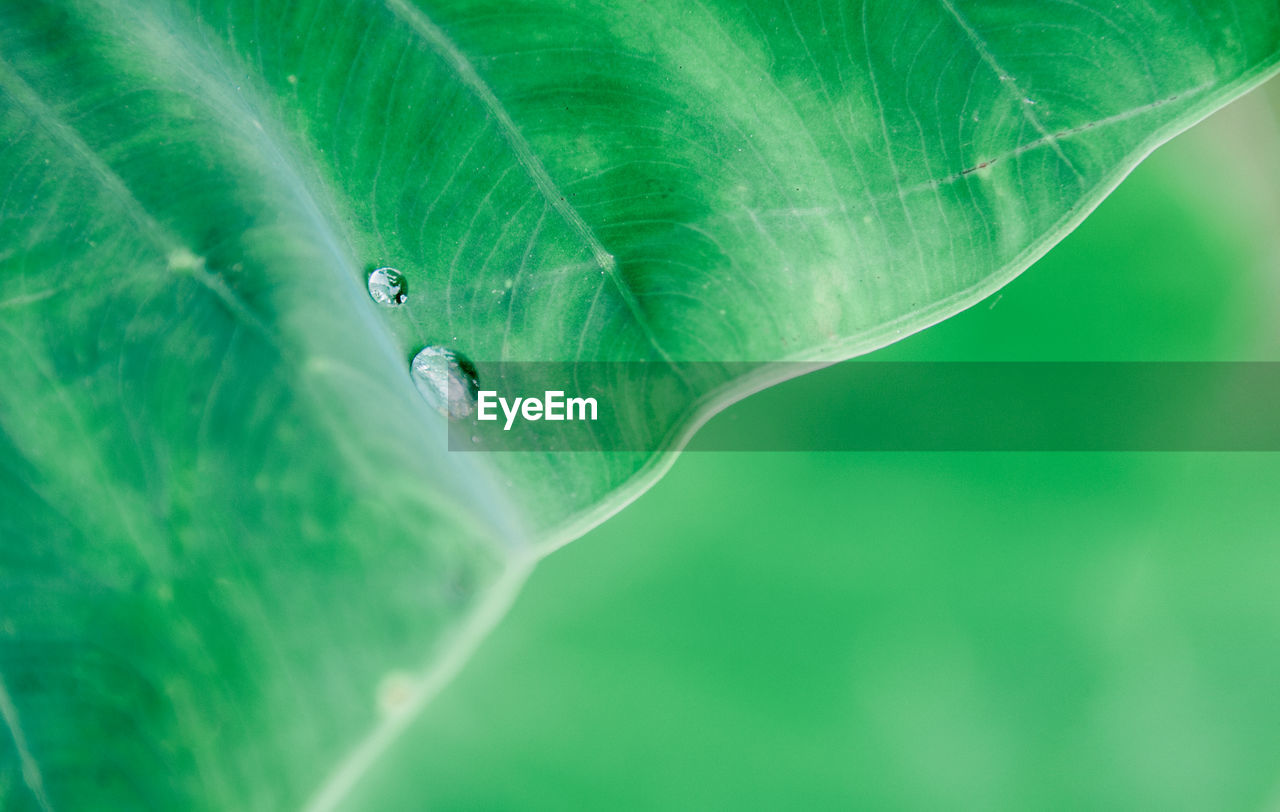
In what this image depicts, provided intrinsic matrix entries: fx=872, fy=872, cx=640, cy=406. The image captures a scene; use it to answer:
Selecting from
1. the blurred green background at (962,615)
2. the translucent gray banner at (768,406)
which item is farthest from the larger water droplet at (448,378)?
the blurred green background at (962,615)

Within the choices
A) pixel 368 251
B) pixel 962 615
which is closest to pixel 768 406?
pixel 962 615

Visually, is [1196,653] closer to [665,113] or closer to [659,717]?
[659,717]

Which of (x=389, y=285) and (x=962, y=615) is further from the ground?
(x=389, y=285)

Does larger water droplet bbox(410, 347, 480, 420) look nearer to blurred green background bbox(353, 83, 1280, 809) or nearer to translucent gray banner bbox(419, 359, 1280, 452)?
translucent gray banner bbox(419, 359, 1280, 452)

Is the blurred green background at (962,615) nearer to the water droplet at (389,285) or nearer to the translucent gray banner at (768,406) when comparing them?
the translucent gray banner at (768,406)

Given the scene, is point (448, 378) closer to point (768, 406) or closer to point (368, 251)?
point (368, 251)

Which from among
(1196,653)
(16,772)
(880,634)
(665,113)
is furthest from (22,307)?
(1196,653)
